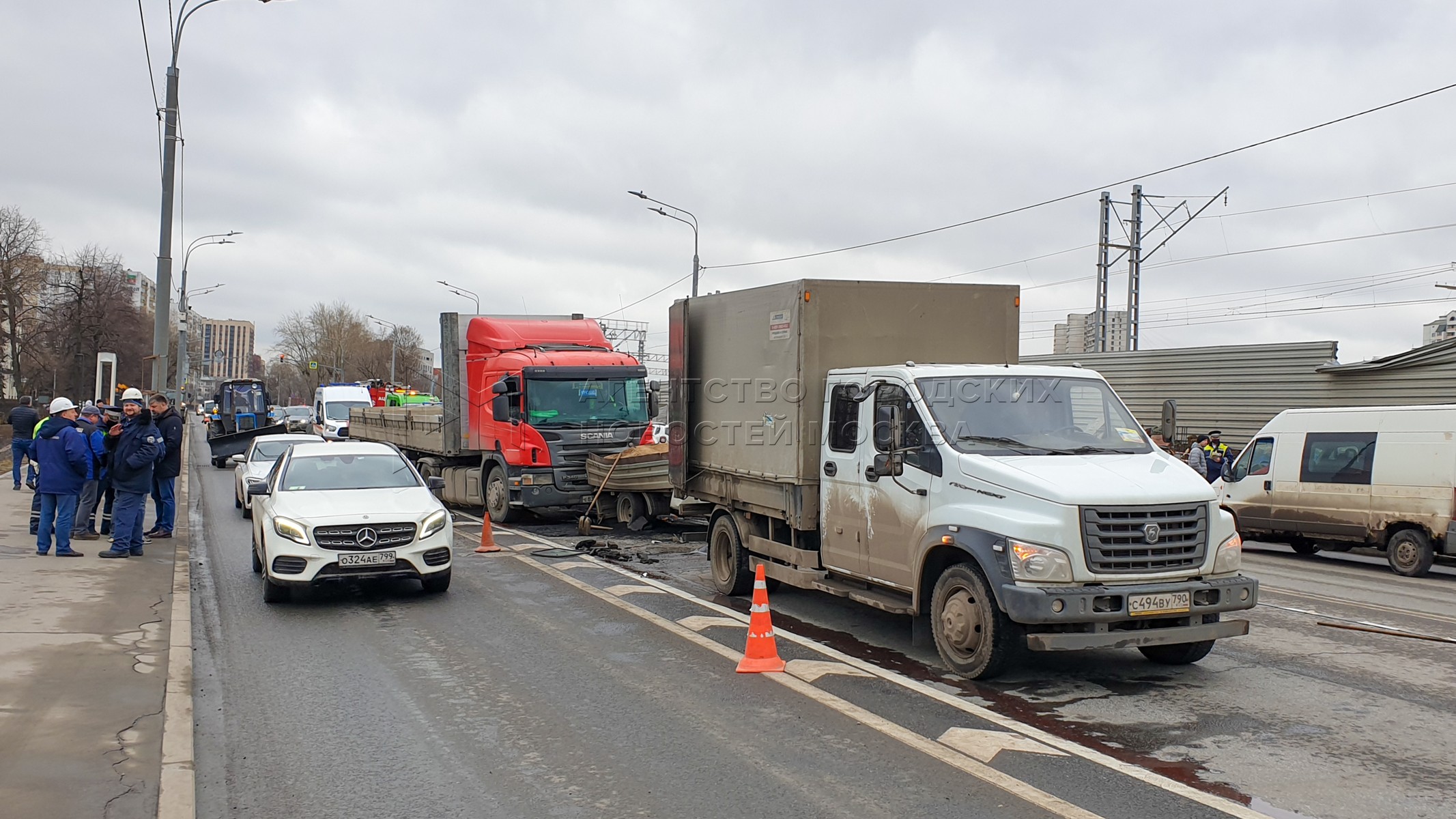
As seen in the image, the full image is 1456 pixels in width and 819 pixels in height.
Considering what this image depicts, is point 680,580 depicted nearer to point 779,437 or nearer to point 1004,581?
point 779,437

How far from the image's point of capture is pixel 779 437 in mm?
9562

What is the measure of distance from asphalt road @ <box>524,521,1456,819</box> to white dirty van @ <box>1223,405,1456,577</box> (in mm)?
3364

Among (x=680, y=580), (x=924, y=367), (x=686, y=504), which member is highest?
(x=924, y=367)

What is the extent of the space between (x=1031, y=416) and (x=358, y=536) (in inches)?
250

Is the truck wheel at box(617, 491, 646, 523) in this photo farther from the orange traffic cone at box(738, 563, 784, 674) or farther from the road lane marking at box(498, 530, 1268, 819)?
the orange traffic cone at box(738, 563, 784, 674)

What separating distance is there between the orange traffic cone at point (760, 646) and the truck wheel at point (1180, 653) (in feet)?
8.82

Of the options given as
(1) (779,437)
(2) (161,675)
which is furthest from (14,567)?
(1) (779,437)

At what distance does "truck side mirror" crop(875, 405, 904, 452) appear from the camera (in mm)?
8039

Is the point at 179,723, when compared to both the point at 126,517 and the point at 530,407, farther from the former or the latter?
the point at 530,407

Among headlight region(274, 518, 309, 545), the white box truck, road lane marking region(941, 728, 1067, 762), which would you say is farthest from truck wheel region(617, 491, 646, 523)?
road lane marking region(941, 728, 1067, 762)

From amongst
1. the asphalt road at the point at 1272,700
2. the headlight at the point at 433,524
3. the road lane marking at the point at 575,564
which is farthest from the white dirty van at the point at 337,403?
the asphalt road at the point at 1272,700

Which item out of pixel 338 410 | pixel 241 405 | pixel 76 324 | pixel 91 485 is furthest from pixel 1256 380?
pixel 76 324

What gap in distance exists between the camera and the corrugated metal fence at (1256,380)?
2050 cm

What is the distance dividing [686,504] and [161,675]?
6.71 meters
